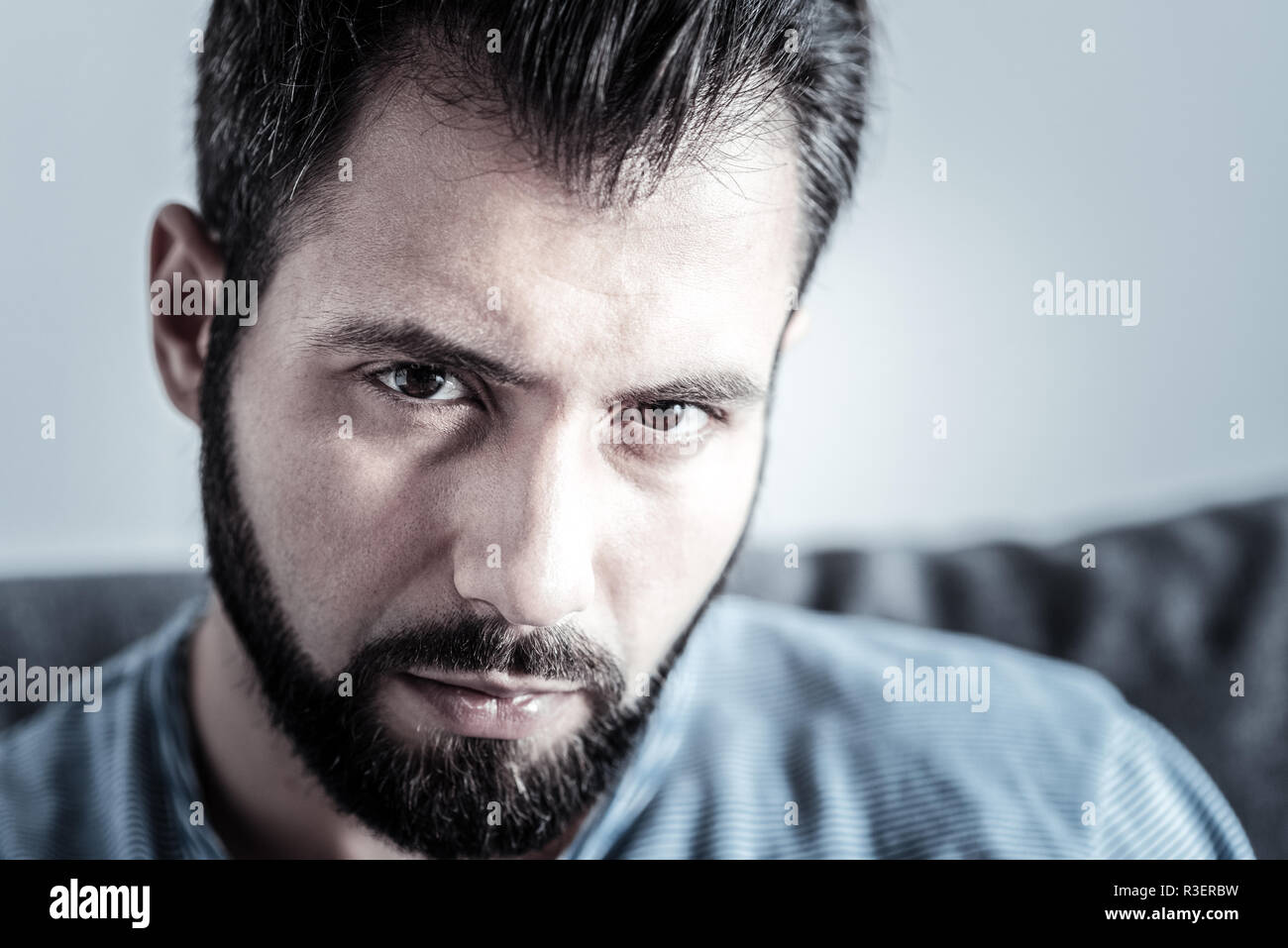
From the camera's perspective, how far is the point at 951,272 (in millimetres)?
1105

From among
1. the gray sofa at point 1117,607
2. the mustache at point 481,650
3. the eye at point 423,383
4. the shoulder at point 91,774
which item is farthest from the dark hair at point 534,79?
the gray sofa at point 1117,607

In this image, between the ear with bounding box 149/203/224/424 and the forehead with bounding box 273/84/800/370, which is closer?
the forehead with bounding box 273/84/800/370

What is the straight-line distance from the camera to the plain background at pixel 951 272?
40.0 inches

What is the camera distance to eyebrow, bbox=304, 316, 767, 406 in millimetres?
693

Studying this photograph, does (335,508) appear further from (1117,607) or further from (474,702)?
(1117,607)

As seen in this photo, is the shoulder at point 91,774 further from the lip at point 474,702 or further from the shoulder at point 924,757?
the shoulder at point 924,757

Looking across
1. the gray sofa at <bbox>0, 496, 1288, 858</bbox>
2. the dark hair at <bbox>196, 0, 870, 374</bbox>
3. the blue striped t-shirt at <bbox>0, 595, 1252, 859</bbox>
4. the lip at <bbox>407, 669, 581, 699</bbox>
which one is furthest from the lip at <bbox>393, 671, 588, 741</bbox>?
the gray sofa at <bbox>0, 496, 1288, 858</bbox>

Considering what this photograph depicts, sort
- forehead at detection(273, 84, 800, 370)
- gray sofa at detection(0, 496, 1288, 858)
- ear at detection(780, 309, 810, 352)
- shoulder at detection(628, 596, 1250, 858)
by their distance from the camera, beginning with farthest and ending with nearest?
gray sofa at detection(0, 496, 1288, 858), shoulder at detection(628, 596, 1250, 858), ear at detection(780, 309, 810, 352), forehead at detection(273, 84, 800, 370)

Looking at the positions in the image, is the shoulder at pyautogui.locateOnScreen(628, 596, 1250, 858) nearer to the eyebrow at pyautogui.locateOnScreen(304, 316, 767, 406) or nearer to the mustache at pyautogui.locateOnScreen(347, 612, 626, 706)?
the mustache at pyautogui.locateOnScreen(347, 612, 626, 706)

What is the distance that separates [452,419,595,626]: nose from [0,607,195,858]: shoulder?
42cm

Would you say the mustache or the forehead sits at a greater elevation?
the forehead
